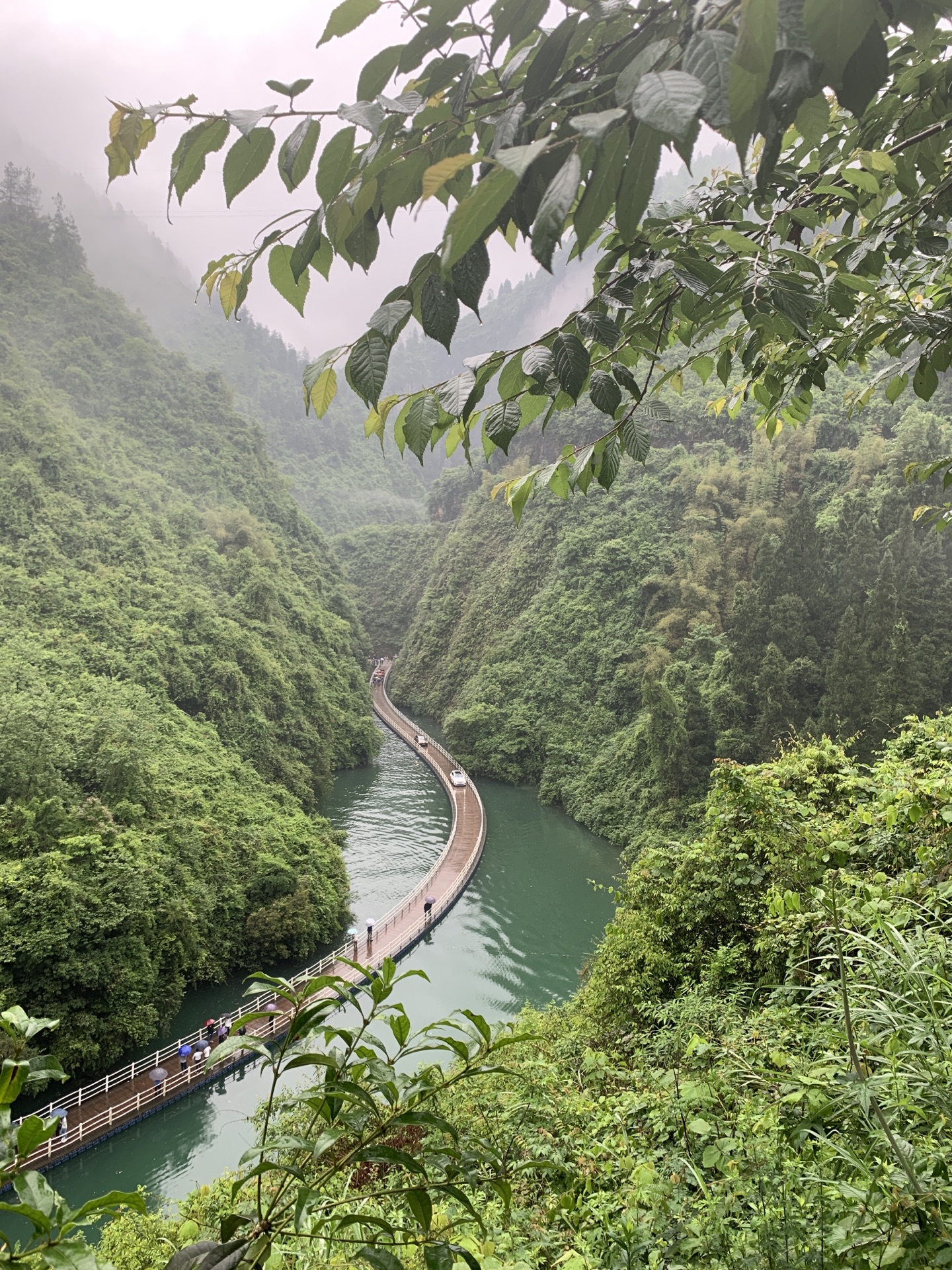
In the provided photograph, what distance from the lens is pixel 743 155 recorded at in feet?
1.73

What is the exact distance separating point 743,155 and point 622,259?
620 mm

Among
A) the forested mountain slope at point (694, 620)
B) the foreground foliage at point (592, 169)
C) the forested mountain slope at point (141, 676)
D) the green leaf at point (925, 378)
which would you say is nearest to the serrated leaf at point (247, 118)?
the foreground foliage at point (592, 169)

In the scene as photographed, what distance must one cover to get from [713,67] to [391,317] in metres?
0.37

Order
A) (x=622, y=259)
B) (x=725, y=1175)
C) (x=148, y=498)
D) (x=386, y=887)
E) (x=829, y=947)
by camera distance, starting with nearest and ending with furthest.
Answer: (x=622, y=259) < (x=725, y=1175) < (x=829, y=947) < (x=386, y=887) < (x=148, y=498)

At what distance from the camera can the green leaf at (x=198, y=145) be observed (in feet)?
2.52

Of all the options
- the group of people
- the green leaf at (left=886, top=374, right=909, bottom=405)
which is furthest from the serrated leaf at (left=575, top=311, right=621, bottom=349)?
the group of people

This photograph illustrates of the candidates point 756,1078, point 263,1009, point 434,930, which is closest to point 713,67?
point 756,1078

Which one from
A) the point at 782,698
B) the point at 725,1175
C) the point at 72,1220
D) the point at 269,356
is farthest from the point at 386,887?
the point at 269,356

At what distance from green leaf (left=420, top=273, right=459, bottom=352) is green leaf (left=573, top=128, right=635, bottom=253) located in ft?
0.60

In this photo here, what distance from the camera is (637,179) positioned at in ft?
1.90

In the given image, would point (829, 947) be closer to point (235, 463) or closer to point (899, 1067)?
point (899, 1067)

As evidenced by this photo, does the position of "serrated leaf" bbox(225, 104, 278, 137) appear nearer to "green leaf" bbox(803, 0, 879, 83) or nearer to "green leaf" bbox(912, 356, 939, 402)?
"green leaf" bbox(803, 0, 879, 83)

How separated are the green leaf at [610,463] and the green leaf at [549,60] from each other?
1.62ft

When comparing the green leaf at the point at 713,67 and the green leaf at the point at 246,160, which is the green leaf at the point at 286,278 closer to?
the green leaf at the point at 246,160
